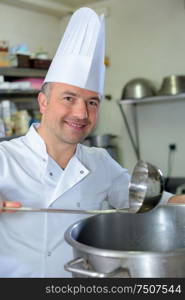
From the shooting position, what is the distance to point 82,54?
102 cm

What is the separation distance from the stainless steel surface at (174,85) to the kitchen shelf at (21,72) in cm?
83

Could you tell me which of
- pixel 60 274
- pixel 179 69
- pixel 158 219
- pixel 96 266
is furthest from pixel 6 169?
pixel 179 69

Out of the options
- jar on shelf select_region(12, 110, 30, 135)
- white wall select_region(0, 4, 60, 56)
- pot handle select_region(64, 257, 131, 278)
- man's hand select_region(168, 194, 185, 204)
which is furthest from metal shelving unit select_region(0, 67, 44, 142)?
pot handle select_region(64, 257, 131, 278)

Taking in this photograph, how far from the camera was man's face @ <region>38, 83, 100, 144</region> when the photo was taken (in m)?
0.97

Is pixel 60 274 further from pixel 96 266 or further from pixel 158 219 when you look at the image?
pixel 96 266

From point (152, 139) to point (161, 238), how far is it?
198 cm

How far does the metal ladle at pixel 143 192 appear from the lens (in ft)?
2.31

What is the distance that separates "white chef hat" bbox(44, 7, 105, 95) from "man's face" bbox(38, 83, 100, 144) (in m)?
0.02

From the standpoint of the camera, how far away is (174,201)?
0.90 meters

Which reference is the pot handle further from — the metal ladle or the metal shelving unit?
the metal shelving unit

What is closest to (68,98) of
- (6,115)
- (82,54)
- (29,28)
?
(82,54)

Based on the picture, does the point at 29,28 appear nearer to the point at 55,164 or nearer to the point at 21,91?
the point at 21,91

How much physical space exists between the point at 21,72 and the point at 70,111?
1.51m

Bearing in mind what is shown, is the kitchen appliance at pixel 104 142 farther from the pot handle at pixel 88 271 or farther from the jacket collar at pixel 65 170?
the pot handle at pixel 88 271
